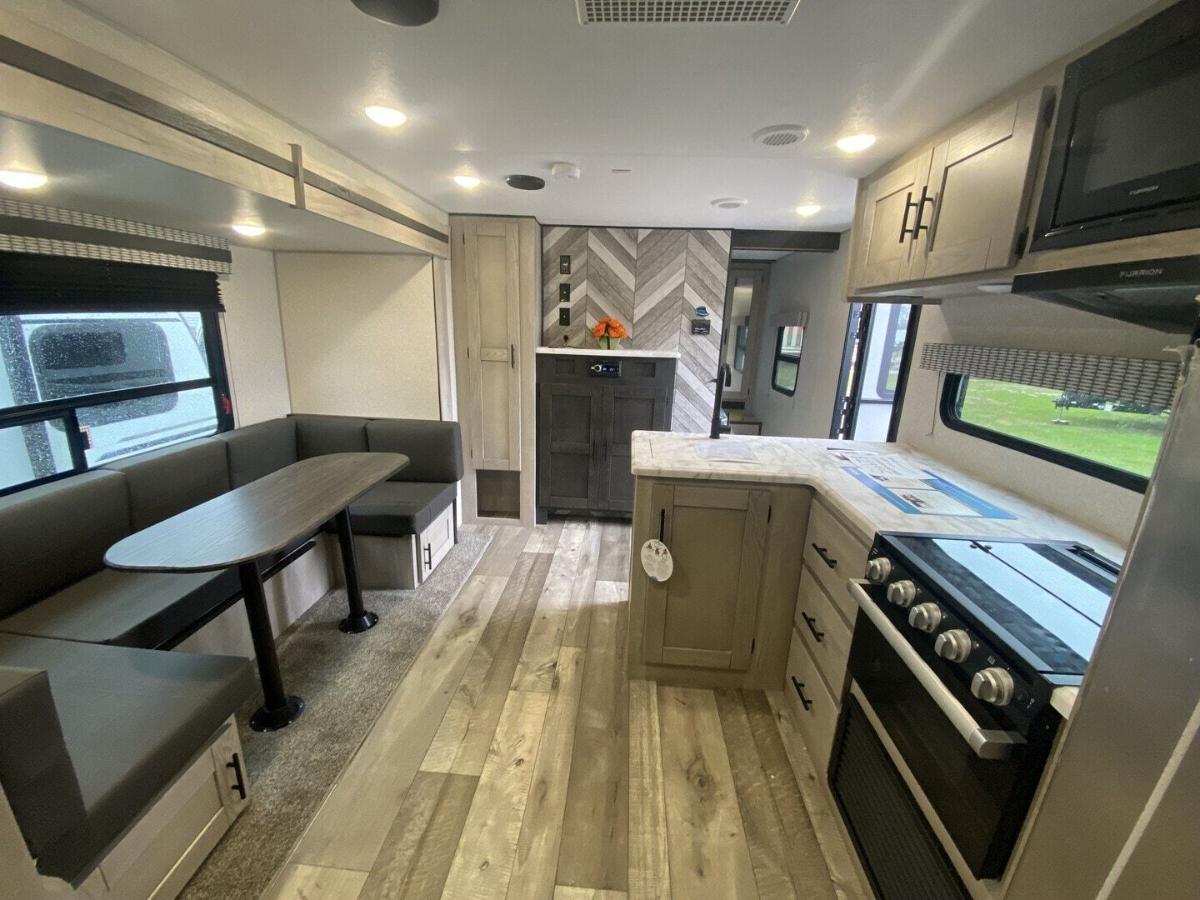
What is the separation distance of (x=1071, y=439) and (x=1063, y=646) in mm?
1068

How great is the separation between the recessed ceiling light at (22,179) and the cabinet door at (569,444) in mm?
2491

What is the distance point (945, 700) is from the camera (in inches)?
37.3

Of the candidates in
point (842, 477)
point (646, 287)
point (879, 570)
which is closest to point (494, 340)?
point (646, 287)

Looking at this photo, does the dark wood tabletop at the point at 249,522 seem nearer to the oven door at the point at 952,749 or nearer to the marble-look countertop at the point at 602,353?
the marble-look countertop at the point at 602,353

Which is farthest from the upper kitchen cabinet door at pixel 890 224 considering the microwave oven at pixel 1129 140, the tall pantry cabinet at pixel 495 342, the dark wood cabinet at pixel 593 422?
the tall pantry cabinet at pixel 495 342

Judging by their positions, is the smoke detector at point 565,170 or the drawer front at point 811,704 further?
the smoke detector at point 565,170

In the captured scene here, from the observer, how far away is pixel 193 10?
1063mm

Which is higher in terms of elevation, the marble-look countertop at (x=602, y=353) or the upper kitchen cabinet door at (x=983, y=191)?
the upper kitchen cabinet door at (x=983, y=191)

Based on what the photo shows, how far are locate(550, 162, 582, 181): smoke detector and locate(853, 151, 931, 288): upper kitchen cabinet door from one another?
1.31 meters

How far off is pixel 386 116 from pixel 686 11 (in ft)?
3.74

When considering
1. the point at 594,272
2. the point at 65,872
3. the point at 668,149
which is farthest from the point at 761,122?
the point at 65,872

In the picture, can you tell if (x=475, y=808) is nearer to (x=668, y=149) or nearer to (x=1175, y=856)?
(x=1175, y=856)

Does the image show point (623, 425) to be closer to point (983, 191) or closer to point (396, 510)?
point (396, 510)

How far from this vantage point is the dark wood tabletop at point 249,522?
4.78ft
